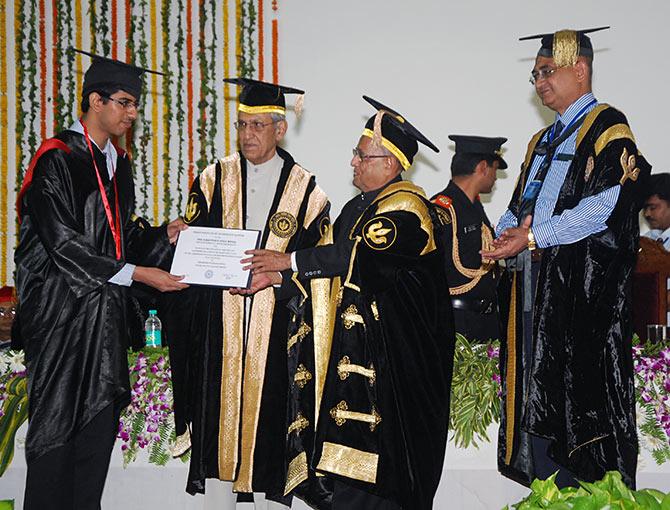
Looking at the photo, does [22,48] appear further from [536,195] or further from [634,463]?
[634,463]

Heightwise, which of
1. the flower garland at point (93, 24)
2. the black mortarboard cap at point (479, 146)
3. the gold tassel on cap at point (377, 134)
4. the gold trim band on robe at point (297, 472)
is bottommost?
the gold trim band on robe at point (297, 472)

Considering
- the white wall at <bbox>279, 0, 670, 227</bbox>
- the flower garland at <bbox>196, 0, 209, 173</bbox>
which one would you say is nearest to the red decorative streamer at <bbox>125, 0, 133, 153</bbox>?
the flower garland at <bbox>196, 0, 209, 173</bbox>

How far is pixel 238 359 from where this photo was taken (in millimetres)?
4754

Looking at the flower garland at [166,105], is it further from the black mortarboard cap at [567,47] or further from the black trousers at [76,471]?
the black mortarboard cap at [567,47]

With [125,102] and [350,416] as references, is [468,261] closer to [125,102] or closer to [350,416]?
[350,416]

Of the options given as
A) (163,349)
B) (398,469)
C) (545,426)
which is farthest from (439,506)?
(163,349)

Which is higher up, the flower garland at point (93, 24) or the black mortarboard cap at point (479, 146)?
the flower garland at point (93, 24)

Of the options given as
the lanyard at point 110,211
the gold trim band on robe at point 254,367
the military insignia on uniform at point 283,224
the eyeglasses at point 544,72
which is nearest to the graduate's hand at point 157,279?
the lanyard at point 110,211

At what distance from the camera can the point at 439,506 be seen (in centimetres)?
496

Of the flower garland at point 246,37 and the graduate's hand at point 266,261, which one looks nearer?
the graduate's hand at point 266,261

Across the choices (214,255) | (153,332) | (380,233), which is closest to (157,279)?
(214,255)

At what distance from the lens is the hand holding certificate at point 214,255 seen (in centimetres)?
458

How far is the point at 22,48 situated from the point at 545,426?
20.7 feet

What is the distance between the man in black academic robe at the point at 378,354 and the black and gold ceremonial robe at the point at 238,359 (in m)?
0.20
